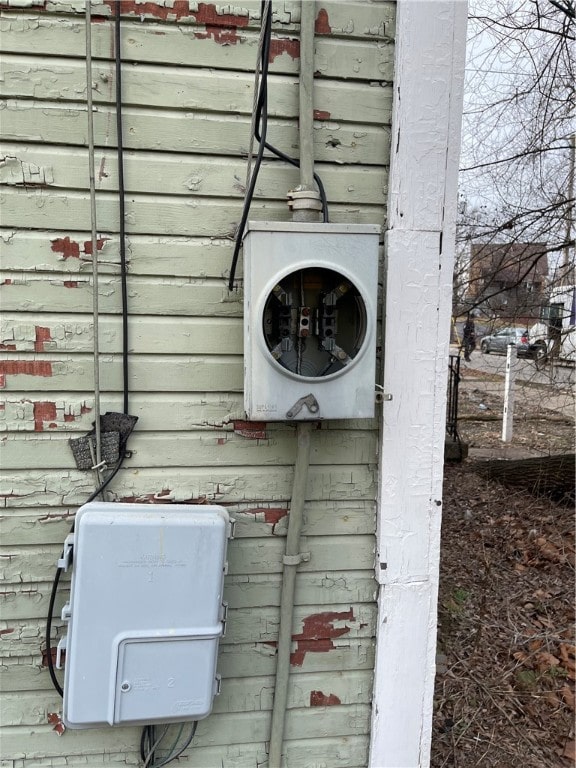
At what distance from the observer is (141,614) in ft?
5.12

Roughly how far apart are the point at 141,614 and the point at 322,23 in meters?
1.76

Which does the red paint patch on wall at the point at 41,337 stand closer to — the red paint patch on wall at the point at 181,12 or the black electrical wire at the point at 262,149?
the black electrical wire at the point at 262,149

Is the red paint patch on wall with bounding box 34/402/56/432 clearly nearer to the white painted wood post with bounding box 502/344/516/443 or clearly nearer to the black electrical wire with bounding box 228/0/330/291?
the black electrical wire with bounding box 228/0/330/291

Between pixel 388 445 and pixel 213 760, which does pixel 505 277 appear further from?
pixel 213 760

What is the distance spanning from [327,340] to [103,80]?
0.98 meters

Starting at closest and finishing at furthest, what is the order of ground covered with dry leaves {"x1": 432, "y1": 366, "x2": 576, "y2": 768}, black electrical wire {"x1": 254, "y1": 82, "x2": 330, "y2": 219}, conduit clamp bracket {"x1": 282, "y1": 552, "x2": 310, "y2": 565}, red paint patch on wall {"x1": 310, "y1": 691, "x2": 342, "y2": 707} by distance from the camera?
1. black electrical wire {"x1": 254, "y1": 82, "x2": 330, "y2": 219}
2. conduit clamp bracket {"x1": 282, "y1": 552, "x2": 310, "y2": 565}
3. red paint patch on wall {"x1": 310, "y1": 691, "x2": 342, "y2": 707}
4. ground covered with dry leaves {"x1": 432, "y1": 366, "x2": 576, "y2": 768}

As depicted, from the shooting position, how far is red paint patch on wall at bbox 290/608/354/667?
1.81 metres

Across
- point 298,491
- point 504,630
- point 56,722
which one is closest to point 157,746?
point 56,722

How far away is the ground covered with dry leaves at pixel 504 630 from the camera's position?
2.77 meters

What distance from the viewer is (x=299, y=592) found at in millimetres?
1799

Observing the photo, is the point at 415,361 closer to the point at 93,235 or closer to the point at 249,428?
the point at 249,428

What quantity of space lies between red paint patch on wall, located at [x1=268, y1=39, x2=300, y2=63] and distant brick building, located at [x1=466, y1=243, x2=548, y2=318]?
13.5 feet

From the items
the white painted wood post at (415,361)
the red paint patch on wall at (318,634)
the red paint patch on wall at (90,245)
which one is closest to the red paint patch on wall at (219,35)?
the white painted wood post at (415,361)

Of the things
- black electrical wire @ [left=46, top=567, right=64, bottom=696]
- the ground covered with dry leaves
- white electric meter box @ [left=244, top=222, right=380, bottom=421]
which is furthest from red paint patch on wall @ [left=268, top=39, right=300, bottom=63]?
the ground covered with dry leaves
